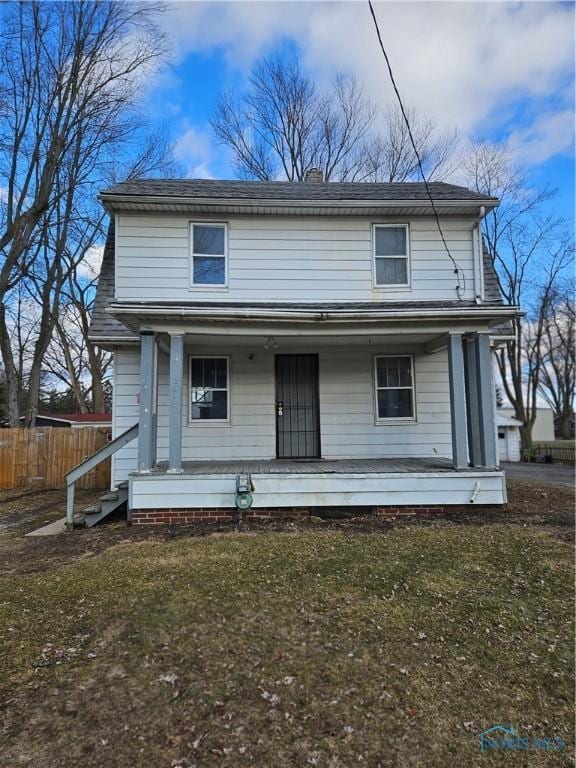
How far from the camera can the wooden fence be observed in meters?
11.8

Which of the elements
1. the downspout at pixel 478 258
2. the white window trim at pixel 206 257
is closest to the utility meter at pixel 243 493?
the white window trim at pixel 206 257

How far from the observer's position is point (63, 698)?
8.40 ft

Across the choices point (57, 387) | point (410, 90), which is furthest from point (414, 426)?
point (57, 387)

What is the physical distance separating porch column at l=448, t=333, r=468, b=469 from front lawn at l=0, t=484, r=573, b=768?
1.98 meters

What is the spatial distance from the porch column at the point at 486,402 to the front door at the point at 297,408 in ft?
9.82

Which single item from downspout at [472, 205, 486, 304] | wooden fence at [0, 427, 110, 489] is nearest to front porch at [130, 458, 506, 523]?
downspout at [472, 205, 486, 304]

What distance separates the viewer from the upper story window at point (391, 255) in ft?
27.3

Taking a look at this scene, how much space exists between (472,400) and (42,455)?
36.3 feet

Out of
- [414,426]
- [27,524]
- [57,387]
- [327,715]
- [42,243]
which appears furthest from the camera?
[57,387]

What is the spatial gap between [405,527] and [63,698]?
4.65m

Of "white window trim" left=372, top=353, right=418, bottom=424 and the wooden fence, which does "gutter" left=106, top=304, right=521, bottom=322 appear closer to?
"white window trim" left=372, top=353, right=418, bottom=424

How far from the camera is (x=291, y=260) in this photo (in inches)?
324

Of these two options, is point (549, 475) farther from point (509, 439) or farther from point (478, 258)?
point (509, 439)

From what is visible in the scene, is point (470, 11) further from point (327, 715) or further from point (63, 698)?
point (63, 698)
